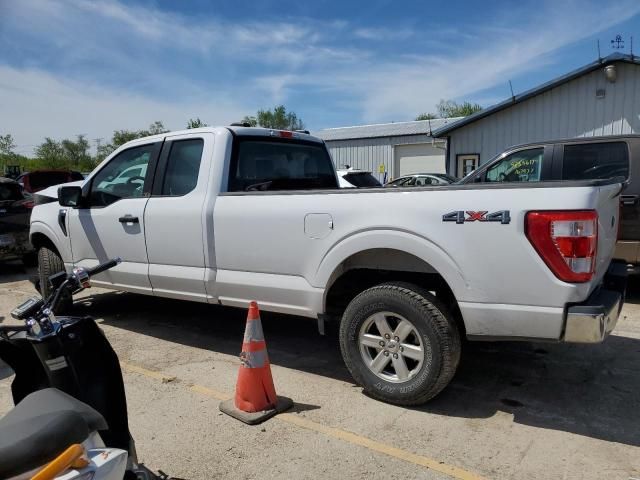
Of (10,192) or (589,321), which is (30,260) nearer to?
(10,192)

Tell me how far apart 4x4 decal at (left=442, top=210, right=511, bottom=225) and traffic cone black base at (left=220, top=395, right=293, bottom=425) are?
1683mm

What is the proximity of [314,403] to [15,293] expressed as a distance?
5.92 meters

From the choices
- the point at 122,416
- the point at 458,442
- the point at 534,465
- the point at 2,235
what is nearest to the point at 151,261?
the point at 122,416

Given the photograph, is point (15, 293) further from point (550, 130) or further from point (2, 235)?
point (550, 130)

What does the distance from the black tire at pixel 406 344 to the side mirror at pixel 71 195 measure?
128 inches

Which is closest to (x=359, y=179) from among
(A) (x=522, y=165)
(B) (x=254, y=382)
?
(A) (x=522, y=165)

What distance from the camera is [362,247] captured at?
11.2 ft

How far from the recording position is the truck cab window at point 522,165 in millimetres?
6467

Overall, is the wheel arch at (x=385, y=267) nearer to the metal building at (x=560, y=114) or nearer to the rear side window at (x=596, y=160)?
the rear side window at (x=596, y=160)

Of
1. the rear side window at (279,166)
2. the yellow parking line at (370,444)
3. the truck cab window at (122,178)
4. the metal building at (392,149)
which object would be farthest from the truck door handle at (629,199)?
the metal building at (392,149)

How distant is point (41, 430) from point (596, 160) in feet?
21.0

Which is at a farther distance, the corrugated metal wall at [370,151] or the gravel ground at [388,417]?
the corrugated metal wall at [370,151]

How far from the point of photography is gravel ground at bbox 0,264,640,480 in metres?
2.83

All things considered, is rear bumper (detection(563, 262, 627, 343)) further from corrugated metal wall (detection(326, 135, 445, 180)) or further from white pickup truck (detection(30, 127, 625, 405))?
corrugated metal wall (detection(326, 135, 445, 180))
